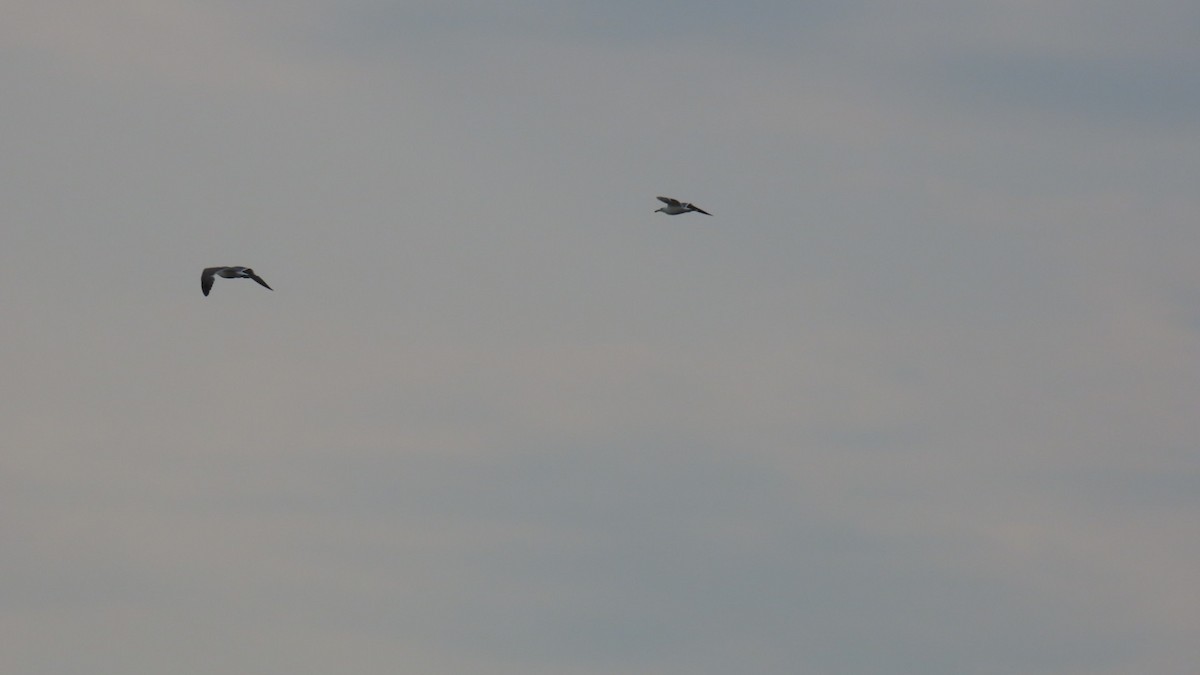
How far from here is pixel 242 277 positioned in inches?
7569
